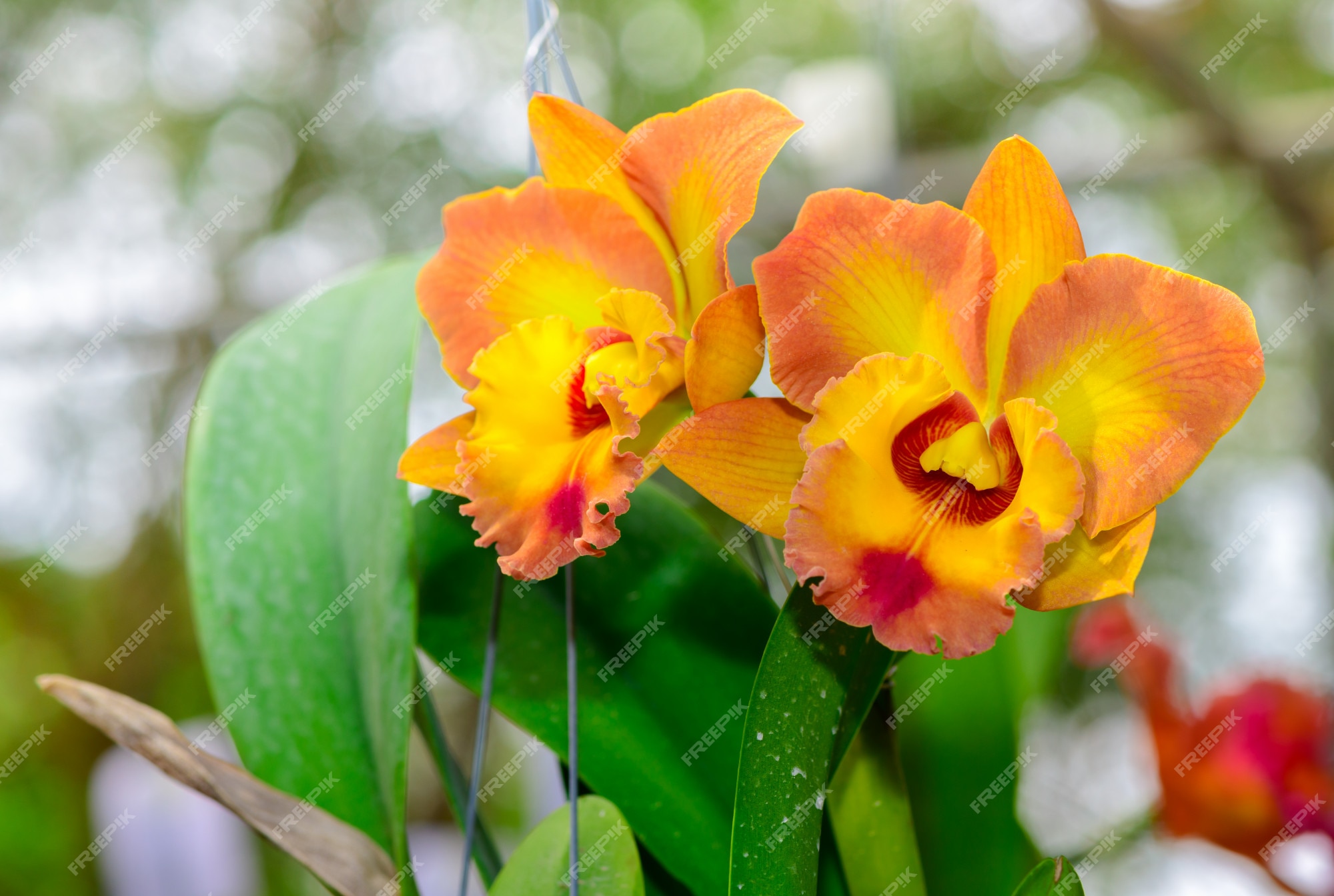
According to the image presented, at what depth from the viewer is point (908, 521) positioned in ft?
1.15

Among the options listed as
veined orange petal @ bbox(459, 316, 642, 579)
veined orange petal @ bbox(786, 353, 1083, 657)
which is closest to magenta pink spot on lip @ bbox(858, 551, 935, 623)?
veined orange petal @ bbox(786, 353, 1083, 657)

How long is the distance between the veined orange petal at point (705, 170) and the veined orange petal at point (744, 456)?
0.06 meters

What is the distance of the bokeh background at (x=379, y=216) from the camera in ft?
7.00

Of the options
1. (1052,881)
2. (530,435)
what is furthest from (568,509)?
(1052,881)

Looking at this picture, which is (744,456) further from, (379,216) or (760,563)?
(379,216)

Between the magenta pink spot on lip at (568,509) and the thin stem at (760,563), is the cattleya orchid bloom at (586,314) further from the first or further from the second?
the thin stem at (760,563)

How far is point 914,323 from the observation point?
37 centimetres

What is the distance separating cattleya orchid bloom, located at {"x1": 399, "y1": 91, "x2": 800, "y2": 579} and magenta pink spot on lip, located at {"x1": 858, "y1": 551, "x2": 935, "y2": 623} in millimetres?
97

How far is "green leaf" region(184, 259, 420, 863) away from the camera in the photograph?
0.51 metres

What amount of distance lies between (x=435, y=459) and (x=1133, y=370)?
318 mm

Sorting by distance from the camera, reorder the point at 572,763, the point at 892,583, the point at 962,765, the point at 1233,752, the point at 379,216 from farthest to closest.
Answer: the point at 379,216 → the point at 1233,752 → the point at 962,765 → the point at 572,763 → the point at 892,583

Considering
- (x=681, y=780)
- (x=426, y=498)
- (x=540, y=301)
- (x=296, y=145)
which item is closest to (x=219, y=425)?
(x=426, y=498)

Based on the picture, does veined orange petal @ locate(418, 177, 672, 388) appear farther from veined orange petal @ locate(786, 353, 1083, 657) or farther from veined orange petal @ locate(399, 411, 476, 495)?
veined orange petal @ locate(786, 353, 1083, 657)

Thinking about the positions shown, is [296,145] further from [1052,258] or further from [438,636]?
[1052,258]
